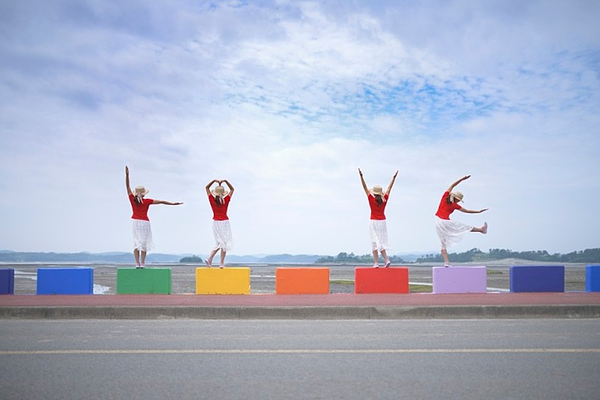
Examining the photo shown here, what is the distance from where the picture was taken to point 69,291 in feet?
50.1

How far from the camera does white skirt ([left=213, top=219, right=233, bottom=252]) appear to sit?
15.1 meters

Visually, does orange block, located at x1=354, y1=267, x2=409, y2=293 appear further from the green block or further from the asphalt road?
the asphalt road

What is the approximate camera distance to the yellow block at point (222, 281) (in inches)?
581

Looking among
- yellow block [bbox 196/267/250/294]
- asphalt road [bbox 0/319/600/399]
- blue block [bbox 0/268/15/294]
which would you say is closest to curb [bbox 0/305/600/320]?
asphalt road [bbox 0/319/600/399]

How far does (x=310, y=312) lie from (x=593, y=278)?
9.46 metres

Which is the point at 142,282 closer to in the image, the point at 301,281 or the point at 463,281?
the point at 301,281

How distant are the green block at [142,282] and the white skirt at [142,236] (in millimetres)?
602

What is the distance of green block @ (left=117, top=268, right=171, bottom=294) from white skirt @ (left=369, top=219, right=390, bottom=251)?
17.3ft

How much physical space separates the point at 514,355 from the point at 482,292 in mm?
8512

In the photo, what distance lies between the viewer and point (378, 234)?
15.0 m

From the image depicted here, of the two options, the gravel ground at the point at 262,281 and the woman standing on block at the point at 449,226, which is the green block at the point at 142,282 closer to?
the gravel ground at the point at 262,281

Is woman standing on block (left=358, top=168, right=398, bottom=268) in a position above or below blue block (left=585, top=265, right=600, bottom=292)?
above

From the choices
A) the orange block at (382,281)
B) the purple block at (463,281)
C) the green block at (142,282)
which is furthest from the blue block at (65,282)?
the purple block at (463,281)

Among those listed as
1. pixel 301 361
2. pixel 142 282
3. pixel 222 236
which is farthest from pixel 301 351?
pixel 142 282
